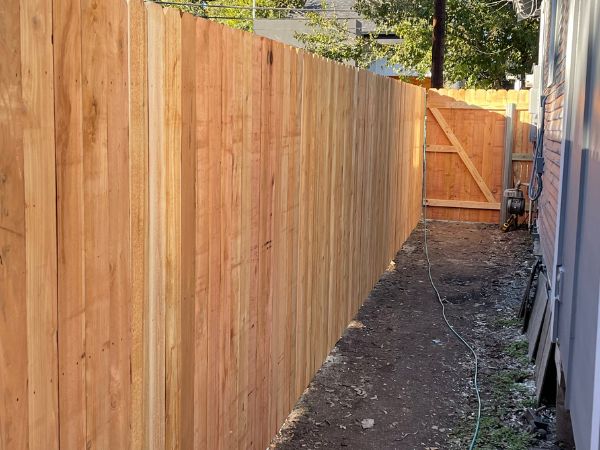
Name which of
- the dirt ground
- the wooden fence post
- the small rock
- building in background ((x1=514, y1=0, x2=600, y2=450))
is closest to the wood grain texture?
building in background ((x1=514, y1=0, x2=600, y2=450))

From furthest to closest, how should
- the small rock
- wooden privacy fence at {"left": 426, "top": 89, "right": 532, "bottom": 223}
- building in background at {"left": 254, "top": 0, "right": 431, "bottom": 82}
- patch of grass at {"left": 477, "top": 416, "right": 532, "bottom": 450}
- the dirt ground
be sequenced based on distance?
building in background at {"left": 254, "top": 0, "right": 431, "bottom": 82}, wooden privacy fence at {"left": 426, "top": 89, "right": 532, "bottom": 223}, the small rock, the dirt ground, patch of grass at {"left": 477, "top": 416, "right": 532, "bottom": 450}

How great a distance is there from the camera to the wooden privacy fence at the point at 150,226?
191 cm

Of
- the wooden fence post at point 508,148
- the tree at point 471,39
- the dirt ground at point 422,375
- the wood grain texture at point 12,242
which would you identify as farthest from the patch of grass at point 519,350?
the tree at point 471,39

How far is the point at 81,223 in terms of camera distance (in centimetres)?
215

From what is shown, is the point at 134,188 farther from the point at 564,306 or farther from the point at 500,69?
the point at 500,69

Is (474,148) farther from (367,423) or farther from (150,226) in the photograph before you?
(150,226)

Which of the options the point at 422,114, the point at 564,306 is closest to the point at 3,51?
the point at 564,306

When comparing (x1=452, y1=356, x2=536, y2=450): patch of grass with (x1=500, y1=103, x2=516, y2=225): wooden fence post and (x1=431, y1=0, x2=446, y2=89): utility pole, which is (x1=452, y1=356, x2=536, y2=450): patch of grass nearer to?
(x1=500, y1=103, x2=516, y2=225): wooden fence post

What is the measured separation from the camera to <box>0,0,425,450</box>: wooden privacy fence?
6.26 feet

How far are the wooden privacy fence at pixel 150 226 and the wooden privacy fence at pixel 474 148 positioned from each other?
355 inches

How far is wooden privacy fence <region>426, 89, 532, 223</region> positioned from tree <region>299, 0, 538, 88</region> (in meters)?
10.6

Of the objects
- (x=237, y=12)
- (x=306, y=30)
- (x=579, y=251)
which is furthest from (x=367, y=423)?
(x=237, y=12)

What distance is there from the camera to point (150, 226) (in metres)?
2.64

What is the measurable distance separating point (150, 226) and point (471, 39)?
23.9 m
